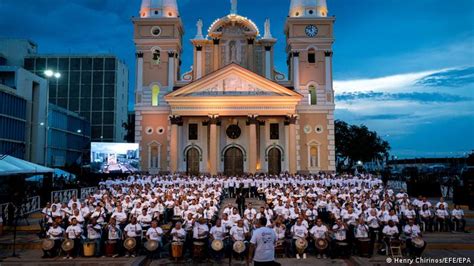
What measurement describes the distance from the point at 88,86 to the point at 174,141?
41.7m

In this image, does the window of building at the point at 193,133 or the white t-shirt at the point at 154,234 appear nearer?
the white t-shirt at the point at 154,234

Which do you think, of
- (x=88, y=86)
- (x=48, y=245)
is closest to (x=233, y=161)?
(x=48, y=245)

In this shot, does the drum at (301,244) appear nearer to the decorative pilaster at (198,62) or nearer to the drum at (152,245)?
the drum at (152,245)

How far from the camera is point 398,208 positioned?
19047 millimetres

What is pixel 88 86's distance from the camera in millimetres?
73688

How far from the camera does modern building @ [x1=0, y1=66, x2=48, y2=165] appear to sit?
4003 centimetres

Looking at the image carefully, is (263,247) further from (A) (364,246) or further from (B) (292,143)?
(B) (292,143)

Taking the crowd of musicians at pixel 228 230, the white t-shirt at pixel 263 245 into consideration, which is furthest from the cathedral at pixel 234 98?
the white t-shirt at pixel 263 245

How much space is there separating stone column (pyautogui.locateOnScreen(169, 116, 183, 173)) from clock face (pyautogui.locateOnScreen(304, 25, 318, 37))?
50.9ft

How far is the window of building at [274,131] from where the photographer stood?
1614 inches

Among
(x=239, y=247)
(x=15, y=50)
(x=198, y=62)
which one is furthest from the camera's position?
(x=15, y=50)

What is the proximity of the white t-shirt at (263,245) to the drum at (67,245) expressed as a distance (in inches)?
302

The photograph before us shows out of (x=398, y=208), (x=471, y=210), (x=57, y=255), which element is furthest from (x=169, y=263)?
(x=471, y=210)

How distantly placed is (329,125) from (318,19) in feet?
34.9
